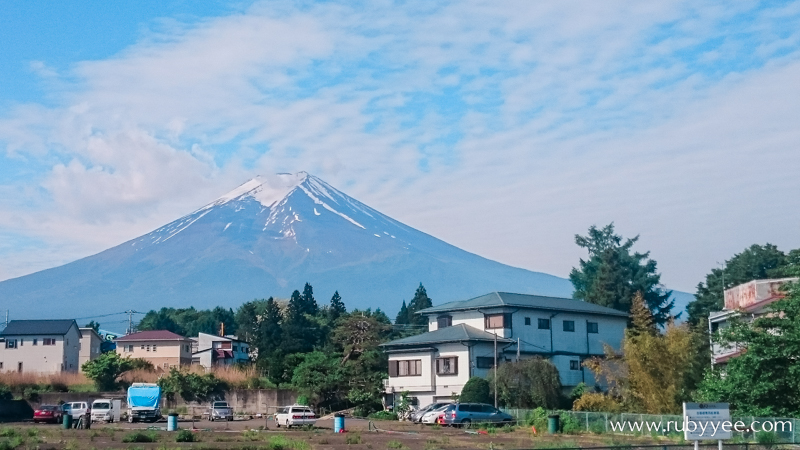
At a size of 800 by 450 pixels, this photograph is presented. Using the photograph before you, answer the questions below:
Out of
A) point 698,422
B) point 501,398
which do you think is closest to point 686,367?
point 501,398

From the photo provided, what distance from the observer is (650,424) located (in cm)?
3500

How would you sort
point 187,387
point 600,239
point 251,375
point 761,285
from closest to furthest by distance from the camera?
point 761,285 < point 187,387 < point 251,375 < point 600,239

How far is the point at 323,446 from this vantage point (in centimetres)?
2923

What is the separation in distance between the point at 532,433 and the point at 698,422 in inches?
703

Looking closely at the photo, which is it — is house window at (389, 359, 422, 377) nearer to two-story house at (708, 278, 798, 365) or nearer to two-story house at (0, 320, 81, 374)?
two-story house at (708, 278, 798, 365)

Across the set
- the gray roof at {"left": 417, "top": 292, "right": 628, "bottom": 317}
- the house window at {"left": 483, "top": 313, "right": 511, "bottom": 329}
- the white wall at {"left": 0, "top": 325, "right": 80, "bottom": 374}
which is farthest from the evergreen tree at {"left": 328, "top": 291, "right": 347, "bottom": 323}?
the house window at {"left": 483, "top": 313, "right": 511, "bottom": 329}

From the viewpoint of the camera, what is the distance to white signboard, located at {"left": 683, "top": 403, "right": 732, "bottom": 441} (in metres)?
20.6

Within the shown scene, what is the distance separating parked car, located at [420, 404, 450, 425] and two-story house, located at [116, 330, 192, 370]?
4001 centimetres

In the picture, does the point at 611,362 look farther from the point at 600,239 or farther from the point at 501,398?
the point at 600,239

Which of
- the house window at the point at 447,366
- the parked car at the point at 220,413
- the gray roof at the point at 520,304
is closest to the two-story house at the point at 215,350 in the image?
the parked car at the point at 220,413

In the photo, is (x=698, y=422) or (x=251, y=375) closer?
(x=698, y=422)

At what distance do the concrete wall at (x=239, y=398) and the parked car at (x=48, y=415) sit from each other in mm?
7455
